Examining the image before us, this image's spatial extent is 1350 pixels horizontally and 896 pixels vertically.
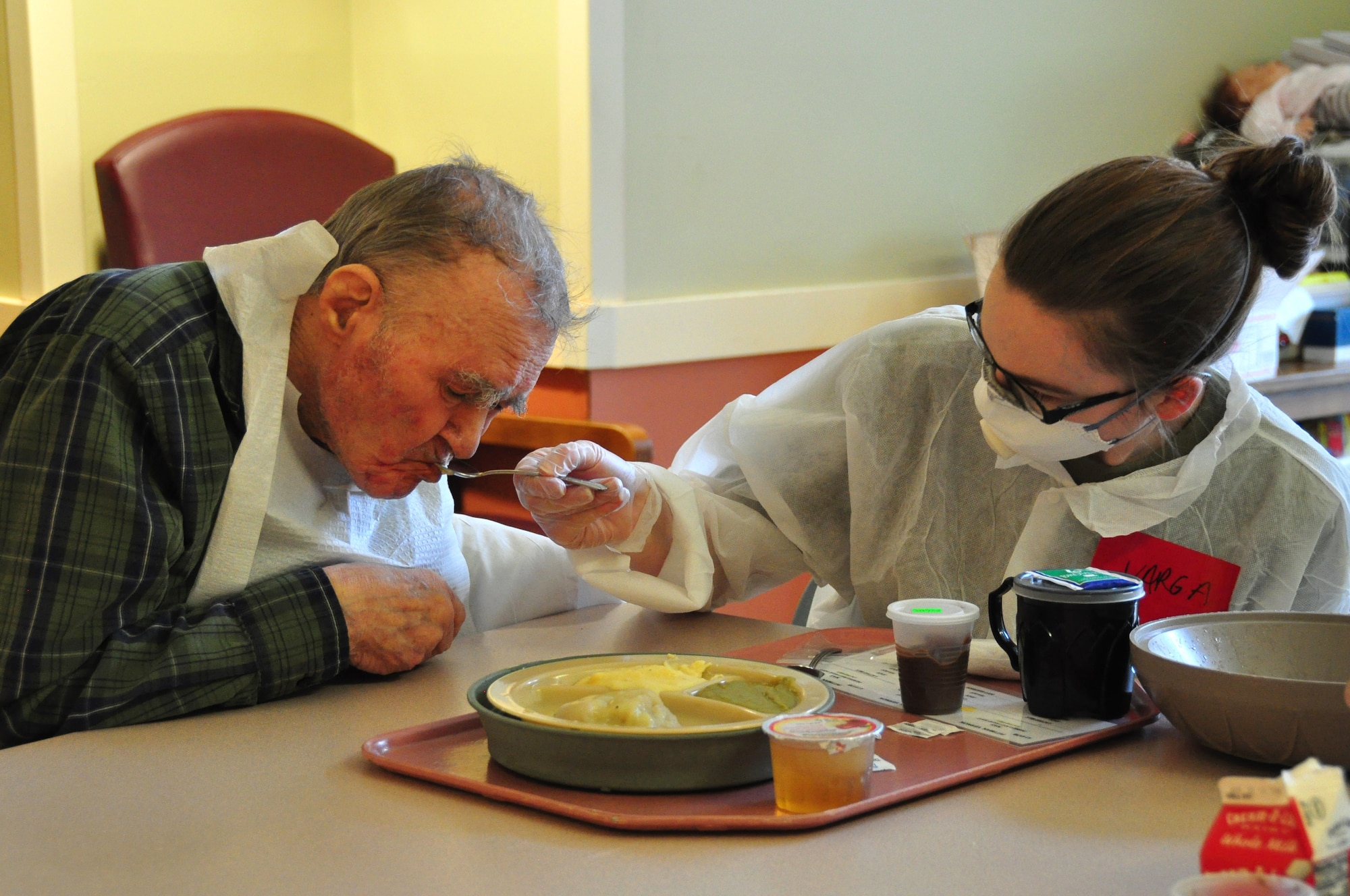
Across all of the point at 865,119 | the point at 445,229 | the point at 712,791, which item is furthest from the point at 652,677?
the point at 865,119

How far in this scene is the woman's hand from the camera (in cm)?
148

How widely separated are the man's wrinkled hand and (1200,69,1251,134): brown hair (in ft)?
9.68

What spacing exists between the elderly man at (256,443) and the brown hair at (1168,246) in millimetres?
521

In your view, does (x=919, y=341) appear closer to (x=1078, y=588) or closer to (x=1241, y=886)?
(x=1078, y=588)

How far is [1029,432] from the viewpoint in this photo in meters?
1.39

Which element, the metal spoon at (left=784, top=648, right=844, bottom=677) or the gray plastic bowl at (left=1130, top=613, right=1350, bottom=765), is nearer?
the gray plastic bowl at (left=1130, top=613, right=1350, bottom=765)

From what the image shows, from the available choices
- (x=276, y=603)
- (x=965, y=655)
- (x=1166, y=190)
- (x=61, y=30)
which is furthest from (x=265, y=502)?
(x=61, y=30)

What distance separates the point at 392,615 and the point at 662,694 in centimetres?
35

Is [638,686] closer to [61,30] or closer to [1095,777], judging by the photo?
[1095,777]

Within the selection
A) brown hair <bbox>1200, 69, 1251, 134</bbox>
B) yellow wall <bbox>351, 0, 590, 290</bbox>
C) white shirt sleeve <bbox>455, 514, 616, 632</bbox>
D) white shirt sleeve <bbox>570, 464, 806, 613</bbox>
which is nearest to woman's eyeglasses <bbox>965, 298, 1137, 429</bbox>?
white shirt sleeve <bbox>570, 464, 806, 613</bbox>

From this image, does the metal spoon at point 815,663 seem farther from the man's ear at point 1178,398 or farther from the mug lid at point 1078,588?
the man's ear at point 1178,398

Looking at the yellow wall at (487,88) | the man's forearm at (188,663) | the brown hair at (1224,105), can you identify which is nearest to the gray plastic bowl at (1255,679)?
the man's forearm at (188,663)

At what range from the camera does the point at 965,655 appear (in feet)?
3.57

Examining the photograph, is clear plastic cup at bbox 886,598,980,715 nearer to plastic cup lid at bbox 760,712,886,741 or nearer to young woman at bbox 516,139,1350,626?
plastic cup lid at bbox 760,712,886,741
